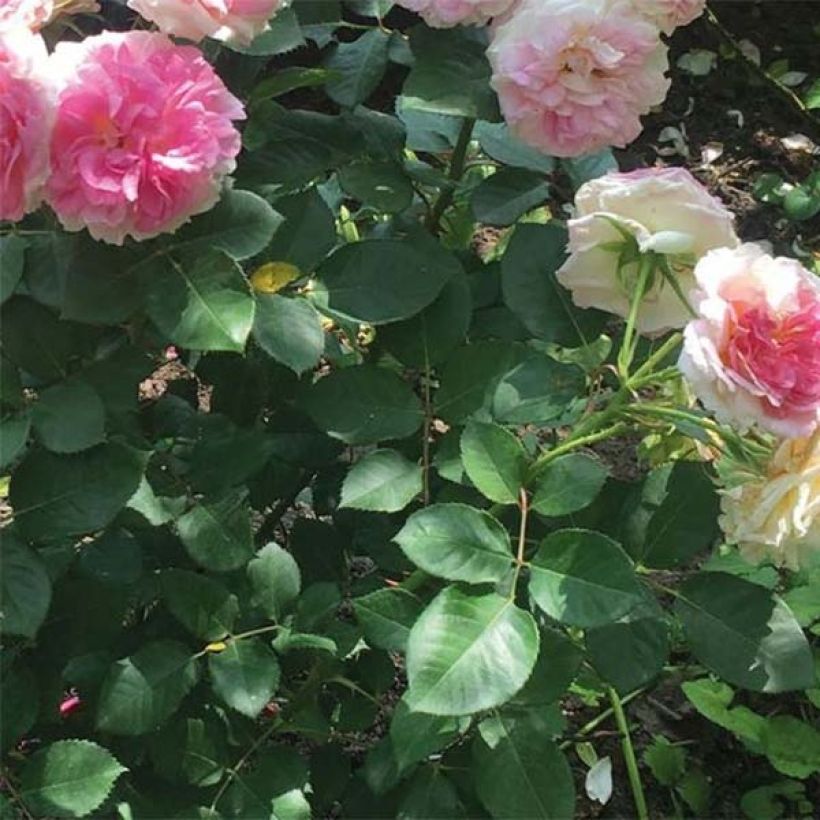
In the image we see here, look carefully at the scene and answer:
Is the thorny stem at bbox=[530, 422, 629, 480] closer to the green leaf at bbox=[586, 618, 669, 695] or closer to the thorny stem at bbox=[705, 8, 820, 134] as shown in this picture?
the green leaf at bbox=[586, 618, 669, 695]

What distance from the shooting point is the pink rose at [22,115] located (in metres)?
0.72

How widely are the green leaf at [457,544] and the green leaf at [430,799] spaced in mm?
221

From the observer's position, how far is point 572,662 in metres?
0.87

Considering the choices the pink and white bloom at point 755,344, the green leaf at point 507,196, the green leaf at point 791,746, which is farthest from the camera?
the green leaf at point 791,746

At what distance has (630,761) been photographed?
1402mm

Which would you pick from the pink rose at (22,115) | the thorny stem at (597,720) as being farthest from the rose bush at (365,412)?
the thorny stem at (597,720)

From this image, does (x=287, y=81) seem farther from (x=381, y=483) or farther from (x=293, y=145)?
(x=381, y=483)

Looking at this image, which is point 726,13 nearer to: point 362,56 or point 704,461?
point 362,56

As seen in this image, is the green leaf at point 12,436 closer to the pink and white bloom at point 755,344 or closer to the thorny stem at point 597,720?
the pink and white bloom at point 755,344

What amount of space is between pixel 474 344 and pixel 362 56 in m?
0.29

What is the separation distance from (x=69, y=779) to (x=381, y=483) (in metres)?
0.29

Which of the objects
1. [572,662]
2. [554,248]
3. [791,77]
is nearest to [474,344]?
[554,248]

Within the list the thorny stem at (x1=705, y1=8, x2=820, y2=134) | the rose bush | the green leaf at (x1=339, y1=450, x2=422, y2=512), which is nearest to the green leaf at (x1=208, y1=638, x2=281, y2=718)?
the rose bush

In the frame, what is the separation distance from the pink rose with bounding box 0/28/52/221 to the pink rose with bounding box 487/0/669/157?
31cm
